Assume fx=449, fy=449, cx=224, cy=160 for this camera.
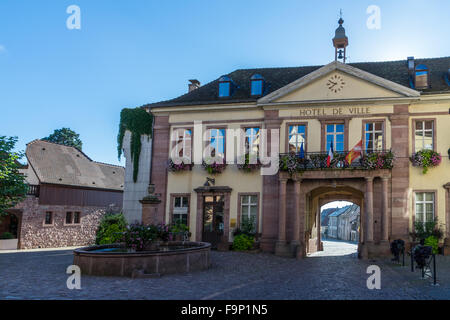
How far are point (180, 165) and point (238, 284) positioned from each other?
12.6 meters

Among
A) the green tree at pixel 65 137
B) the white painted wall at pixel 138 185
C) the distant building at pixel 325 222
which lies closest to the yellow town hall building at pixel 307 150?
the white painted wall at pixel 138 185

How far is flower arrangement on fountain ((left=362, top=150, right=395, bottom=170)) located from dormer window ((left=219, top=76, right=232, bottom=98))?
8374 mm

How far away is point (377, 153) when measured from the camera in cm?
2000

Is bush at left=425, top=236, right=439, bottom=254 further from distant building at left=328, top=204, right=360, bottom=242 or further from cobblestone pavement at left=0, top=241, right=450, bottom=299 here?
distant building at left=328, top=204, right=360, bottom=242

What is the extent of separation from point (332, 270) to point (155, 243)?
6031 mm

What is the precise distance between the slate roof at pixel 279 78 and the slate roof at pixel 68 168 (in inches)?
439

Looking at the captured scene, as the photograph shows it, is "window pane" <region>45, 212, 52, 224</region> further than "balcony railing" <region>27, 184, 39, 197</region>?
Yes

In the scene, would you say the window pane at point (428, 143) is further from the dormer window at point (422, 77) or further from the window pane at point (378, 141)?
the dormer window at point (422, 77)

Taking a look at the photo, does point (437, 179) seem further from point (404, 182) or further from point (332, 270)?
point (332, 270)

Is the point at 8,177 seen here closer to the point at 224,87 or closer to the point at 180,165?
the point at 180,165

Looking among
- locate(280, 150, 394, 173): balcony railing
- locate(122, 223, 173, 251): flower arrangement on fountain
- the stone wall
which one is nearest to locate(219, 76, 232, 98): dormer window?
locate(280, 150, 394, 173): balcony railing

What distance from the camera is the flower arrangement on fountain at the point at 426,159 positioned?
20312 millimetres

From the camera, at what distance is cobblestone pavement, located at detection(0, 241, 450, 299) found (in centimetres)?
993

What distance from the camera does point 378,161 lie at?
19.8 metres
